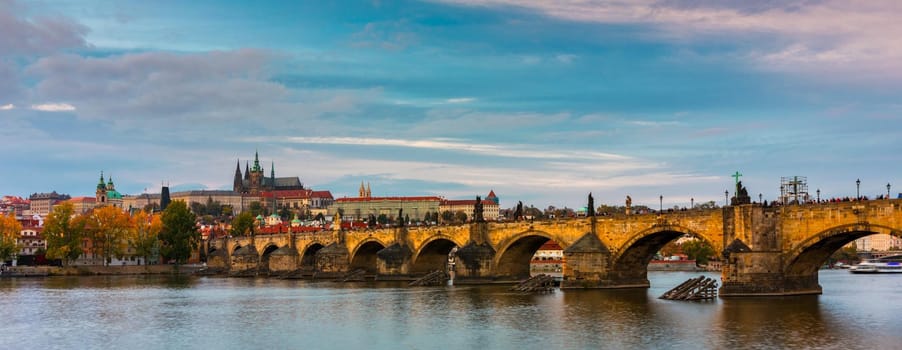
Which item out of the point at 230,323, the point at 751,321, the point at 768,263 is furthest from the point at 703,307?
the point at 230,323

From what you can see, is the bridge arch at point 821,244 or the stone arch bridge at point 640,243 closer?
the bridge arch at point 821,244

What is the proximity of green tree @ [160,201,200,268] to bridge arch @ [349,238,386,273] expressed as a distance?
41.2 metres

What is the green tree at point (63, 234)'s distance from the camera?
409 ft

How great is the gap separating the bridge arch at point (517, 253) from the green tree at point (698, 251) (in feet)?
194

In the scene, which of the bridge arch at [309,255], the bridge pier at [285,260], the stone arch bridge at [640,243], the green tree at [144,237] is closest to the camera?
the stone arch bridge at [640,243]

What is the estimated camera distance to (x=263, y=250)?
130625 mm

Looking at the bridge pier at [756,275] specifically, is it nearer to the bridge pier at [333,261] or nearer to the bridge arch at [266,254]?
the bridge pier at [333,261]

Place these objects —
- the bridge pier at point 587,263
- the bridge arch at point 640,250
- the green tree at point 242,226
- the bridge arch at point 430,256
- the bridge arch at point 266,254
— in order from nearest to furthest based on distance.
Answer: the bridge arch at point 640,250 < the bridge pier at point 587,263 < the bridge arch at point 430,256 < the bridge arch at point 266,254 < the green tree at point 242,226

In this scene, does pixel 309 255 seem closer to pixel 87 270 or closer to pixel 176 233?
pixel 176 233

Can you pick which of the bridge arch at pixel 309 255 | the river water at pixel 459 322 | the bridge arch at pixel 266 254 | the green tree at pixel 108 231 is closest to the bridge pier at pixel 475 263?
A: the river water at pixel 459 322

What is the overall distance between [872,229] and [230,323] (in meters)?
33.9

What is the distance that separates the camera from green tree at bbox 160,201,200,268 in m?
136

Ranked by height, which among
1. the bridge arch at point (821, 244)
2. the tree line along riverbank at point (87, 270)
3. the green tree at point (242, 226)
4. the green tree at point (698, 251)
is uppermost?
the green tree at point (242, 226)

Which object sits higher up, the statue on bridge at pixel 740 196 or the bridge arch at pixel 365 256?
the statue on bridge at pixel 740 196
